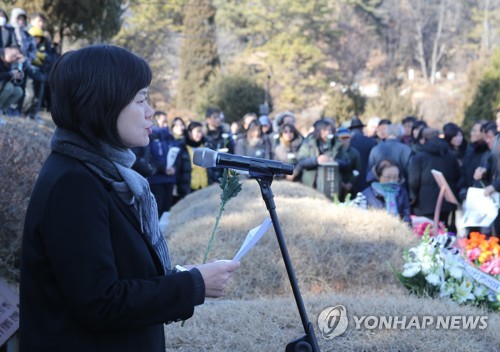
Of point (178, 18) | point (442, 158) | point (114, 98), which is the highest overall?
point (178, 18)

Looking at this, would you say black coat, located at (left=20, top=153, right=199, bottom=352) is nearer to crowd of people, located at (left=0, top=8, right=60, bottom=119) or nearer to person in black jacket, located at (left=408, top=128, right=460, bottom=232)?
crowd of people, located at (left=0, top=8, right=60, bottom=119)

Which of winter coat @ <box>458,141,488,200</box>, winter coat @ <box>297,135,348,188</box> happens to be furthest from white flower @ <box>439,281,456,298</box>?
winter coat @ <box>297,135,348,188</box>

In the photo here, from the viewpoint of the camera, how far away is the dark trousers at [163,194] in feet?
34.4

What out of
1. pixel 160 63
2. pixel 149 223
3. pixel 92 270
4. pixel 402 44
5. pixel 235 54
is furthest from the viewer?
pixel 402 44

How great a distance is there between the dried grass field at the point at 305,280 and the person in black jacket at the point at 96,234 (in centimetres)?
155

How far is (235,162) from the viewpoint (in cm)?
241

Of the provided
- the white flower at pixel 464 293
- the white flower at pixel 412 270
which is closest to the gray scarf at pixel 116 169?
the white flower at pixel 464 293

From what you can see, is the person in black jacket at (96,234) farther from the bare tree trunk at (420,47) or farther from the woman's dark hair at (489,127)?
the bare tree trunk at (420,47)

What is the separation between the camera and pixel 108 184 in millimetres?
2010

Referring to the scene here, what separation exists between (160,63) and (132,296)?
3301cm

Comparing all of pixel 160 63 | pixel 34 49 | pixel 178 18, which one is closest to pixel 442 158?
pixel 34 49

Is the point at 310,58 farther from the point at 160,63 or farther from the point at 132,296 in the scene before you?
the point at 132,296

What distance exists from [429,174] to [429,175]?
0.04 ft

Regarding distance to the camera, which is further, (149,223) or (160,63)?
(160,63)
